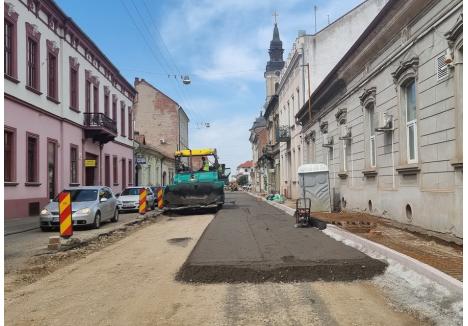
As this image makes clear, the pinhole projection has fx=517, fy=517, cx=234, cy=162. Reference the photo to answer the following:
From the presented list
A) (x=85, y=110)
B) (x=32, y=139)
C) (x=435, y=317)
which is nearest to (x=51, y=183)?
(x=32, y=139)

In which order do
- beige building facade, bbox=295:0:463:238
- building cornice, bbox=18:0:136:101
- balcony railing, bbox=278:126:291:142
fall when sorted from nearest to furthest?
beige building facade, bbox=295:0:463:238 → building cornice, bbox=18:0:136:101 → balcony railing, bbox=278:126:291:142

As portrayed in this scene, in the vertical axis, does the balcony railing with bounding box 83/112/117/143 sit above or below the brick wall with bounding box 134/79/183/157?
below

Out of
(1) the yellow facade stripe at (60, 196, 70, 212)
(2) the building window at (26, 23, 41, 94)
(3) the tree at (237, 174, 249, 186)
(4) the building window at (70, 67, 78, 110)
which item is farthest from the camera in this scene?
(3) the tree at (237, 174, 249, 186)

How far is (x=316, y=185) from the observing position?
64.0ft

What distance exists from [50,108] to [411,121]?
17.2 meters

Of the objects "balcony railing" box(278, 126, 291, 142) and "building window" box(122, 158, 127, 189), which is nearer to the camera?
"balcony railing" box(278, 126, 291, 142)

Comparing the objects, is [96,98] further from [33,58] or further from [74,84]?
[33,58]

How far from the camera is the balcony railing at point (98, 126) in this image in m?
29.9

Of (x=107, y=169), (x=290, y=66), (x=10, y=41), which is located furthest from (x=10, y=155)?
(x=290, y=66)

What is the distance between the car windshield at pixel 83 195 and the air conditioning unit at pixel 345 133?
30.6 feet

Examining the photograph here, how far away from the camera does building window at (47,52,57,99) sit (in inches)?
965

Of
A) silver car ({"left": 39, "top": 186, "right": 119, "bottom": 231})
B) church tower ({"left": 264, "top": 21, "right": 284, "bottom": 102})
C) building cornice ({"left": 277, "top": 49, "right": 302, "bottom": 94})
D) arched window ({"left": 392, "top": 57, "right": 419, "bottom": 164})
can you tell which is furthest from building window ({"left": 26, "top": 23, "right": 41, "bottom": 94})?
church tower ({"left": 264, "top": 21, "right": 284, "bottom": 102})

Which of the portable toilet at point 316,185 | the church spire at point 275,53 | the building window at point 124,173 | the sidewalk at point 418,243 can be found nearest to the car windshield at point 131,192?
the portable toilet at point 316,185

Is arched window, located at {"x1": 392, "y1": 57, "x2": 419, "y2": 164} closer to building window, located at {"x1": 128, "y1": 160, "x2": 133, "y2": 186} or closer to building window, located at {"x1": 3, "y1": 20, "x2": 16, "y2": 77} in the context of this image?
building window, located at {"x1": 3, "y1": 20, "x2": 16, "y2": 77}
